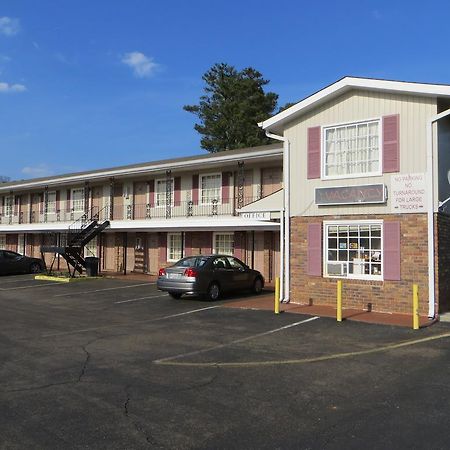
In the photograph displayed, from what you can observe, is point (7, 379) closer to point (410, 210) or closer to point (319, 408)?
point (319, 408)

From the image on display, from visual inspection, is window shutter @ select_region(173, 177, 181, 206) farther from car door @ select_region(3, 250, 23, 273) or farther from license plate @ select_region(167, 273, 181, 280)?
license plate @ select_region(167, 273, 181, 280)

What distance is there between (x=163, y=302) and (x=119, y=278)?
9574mm

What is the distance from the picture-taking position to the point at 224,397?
20.0ft

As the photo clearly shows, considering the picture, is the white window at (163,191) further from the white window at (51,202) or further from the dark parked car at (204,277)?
the white window at (51,202)

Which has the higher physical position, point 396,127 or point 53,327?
point 396,127

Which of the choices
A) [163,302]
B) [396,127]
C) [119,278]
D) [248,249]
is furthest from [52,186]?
[396,127]

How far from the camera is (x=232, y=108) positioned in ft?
158

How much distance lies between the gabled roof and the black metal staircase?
1351 cm

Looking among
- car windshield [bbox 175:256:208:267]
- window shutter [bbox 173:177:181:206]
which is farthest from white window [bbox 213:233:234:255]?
car windshield [bbox 175:256:208:267]

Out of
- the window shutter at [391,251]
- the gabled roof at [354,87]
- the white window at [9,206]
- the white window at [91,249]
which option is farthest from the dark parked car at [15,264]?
the window shutter at [391,251]

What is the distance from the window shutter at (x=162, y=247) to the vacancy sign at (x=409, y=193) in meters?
15.4

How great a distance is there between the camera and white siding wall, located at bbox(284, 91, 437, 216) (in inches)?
494

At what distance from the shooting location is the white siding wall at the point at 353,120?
12.5m

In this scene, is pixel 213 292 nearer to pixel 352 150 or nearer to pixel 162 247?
pixel 352 150
